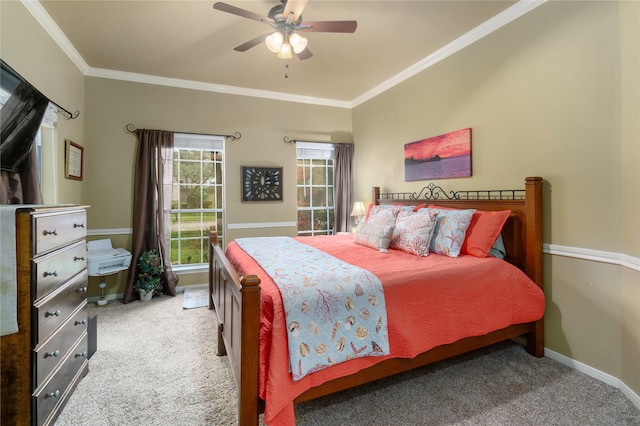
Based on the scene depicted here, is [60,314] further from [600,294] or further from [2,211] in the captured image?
[600,294]

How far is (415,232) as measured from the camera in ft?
8.53

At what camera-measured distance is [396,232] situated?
2.80 m

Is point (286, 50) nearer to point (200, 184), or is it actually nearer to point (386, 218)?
point (386, 218)

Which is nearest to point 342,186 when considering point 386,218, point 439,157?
point 439,157

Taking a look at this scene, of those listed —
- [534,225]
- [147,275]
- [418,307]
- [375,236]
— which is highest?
[534,225]

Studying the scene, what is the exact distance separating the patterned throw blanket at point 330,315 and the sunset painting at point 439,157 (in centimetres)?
190

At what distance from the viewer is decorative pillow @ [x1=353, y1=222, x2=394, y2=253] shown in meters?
2.72

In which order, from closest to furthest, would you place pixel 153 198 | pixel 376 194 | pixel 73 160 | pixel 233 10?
pixel 233 10 < pixel 73 160 < pixel 153 198 < pixel 376 194

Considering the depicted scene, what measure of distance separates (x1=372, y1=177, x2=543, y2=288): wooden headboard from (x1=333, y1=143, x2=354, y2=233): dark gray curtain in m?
2.01

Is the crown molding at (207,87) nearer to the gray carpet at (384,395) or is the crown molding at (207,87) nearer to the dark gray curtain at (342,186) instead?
the dark gray curtain at (342,186)

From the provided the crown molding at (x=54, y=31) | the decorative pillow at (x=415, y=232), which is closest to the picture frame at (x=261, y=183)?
the crown molding at (x=54, y=31)

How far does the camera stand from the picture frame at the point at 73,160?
316cm

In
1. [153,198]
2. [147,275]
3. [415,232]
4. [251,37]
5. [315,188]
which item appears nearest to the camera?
[415,232]

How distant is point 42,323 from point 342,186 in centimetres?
395
